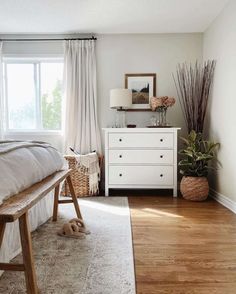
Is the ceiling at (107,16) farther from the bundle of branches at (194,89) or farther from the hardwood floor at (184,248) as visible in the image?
the hardwood floor at (184,248)

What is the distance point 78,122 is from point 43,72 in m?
1.03

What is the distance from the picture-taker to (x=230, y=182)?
322 cm

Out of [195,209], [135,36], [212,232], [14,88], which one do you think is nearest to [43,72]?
[14,88]

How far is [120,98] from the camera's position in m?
3.88

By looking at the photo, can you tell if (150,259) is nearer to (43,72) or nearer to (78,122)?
(78,122)

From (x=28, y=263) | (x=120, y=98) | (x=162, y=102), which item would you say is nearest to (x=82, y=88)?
(x=120, y=98)

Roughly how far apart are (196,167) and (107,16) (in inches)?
90.1

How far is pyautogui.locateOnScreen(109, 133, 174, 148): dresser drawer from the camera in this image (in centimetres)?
378

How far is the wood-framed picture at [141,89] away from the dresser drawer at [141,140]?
0.66 m

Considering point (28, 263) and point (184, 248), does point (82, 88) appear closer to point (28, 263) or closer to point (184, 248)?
point (184, 248)

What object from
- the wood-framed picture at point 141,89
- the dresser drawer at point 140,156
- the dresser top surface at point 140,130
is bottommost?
the dresser drawer at point 140,156

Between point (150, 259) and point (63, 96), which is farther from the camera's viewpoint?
point (63, 96)

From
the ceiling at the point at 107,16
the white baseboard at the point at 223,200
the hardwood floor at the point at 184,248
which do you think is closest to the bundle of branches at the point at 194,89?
the ceiling at the point at 107,16

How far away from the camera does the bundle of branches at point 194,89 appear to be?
12.7 feet
